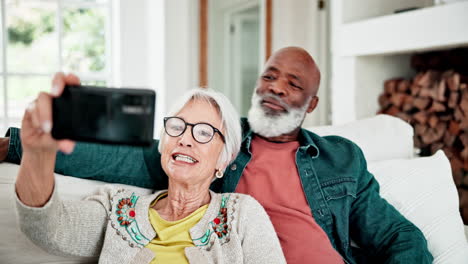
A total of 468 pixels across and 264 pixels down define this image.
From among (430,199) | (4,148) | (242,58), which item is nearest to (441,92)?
(430,199)

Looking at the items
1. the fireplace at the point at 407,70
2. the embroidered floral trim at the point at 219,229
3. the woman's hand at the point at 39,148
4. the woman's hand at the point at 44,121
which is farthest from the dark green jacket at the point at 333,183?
the fireplace at the point at 407,70

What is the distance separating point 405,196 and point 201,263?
0.81 metres

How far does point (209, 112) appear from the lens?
140cm

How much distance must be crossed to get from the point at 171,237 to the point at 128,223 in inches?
4.6

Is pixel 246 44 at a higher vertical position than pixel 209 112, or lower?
higher

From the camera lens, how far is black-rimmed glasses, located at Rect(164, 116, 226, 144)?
1.36 meters

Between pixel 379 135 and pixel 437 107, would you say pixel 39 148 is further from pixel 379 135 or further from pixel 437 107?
pixel 437 107

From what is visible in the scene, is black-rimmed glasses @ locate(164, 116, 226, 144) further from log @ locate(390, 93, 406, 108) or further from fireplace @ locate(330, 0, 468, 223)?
log @ locate(390, 93, 406, 108)

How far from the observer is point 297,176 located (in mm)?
1617

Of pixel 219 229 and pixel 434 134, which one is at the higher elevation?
pixel 434 134

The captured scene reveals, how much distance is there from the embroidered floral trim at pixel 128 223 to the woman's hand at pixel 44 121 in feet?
1.50

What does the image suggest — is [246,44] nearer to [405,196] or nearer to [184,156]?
[405,196]

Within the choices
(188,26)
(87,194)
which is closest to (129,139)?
(87,194)

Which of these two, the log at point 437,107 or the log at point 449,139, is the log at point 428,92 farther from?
the log at point 449,139
